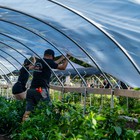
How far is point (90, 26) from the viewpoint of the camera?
4.95 m

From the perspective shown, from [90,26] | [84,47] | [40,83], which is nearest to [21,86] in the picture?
[40,83]

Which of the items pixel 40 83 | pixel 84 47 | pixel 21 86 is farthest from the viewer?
pixel 21 86

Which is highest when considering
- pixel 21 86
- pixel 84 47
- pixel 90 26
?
pixel 90 26

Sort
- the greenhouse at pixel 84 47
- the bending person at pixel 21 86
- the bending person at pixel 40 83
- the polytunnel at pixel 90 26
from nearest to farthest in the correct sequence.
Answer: the greenhouse at pixel 84 47
the polytunnel at pixel 90 26
the bending person at pixel 40 83
the bending person at pixel 21 86

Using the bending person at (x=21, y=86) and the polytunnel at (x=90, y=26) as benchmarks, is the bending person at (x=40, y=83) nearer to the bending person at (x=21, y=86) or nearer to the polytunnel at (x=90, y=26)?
the polytunnel at (x=90, y=26)

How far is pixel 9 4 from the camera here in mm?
4867

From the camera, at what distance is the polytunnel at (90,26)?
3809 mm

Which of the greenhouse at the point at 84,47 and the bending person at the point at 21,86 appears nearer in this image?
the greenhouse at the point at 84,47

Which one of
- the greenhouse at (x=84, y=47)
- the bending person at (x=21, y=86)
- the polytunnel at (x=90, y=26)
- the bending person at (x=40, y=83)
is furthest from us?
the bending person at (x=21, y=86)

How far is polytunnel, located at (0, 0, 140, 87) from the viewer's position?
3.81 metres

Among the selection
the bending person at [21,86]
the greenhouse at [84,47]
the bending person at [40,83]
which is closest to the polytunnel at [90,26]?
the greenhouse at [84,47]

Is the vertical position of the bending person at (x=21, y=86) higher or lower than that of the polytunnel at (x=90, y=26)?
lower

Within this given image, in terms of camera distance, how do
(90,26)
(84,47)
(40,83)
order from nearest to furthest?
1. (90,26)
2. (84,47)
3. (40,83)

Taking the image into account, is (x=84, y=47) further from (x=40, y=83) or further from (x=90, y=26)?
(x=40, y=83)
